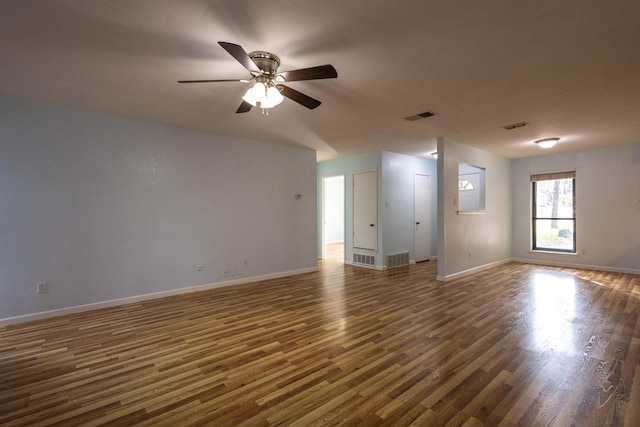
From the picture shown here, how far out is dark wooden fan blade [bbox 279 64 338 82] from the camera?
7.38 ft

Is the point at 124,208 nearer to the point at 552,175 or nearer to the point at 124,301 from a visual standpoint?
the point at 124,301

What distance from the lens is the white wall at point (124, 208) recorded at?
11.6 feet

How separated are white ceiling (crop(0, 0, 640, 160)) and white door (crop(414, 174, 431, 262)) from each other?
126 inches

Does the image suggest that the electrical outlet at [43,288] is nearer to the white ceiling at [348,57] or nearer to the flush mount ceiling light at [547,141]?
the white ceiling at [348,57]

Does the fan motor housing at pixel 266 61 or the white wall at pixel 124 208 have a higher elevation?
the fan motor housing at pixel 266 61

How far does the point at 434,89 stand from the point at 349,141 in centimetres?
253

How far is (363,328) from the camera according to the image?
321cm

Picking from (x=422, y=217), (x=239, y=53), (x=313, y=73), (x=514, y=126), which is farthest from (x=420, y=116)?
(x=422, y=217)

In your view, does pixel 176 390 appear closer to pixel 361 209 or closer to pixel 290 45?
pixel 290 45

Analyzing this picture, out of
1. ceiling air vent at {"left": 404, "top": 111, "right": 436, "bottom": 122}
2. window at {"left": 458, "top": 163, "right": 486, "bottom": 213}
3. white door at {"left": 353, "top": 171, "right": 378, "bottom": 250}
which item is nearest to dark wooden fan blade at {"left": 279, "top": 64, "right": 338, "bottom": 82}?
ceiling air vent at {"left": 404, "top": 111, "right": 436, "bottom": 122}

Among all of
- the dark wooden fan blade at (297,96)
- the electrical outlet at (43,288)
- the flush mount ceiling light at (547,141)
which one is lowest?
the electrical outlet at (43,288)

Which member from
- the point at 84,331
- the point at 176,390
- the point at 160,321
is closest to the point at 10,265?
the point at 84,331

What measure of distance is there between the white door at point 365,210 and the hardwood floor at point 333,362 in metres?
2.55

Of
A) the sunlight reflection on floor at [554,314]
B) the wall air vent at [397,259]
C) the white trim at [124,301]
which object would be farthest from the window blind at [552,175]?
the white trim at [124,301]
